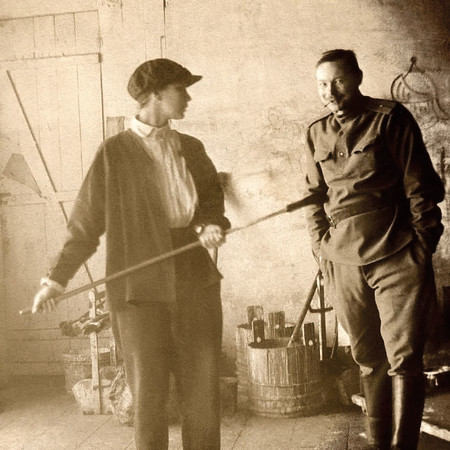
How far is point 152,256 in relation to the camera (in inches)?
105

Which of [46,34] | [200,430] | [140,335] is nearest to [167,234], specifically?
[140,335]

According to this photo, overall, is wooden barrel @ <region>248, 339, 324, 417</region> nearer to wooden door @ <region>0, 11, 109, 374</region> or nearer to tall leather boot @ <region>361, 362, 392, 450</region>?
tall leather boot @ <region>361, 362, 392, 450</region>

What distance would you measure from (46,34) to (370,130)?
12.1 feet

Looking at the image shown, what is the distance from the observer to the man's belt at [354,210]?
2.96 m

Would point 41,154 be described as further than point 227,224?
Yes

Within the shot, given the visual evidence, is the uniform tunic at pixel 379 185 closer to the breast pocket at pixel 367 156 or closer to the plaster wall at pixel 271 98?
the breast pocket at pixel 367 156

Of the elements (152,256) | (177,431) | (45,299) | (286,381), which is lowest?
(177,431)

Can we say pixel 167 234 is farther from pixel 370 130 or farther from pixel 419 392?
pixel 419 392

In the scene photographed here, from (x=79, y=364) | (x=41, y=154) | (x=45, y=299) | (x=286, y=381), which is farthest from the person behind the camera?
(x=41, y=154)

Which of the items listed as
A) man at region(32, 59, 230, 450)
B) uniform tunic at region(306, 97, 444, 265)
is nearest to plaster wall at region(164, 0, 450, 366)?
uniform tunic at region(306, 97, 444, 265)

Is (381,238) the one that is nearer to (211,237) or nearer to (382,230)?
(382,230)

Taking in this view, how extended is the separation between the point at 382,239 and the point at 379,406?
0.88 m

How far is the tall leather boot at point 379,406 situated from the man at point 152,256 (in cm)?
86

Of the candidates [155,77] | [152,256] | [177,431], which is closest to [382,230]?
[152,256]
